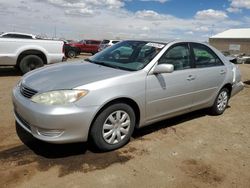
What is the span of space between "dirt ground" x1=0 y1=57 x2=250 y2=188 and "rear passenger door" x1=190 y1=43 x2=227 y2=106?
0.62m

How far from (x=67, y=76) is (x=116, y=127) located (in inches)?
38.0

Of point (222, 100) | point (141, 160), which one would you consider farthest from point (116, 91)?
point (222, 100)

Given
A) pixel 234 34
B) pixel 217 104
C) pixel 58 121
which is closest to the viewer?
pixel 58 121

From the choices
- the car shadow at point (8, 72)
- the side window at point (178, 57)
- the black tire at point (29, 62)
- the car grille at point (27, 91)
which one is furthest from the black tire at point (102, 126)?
the car shadow at point (8, 72)

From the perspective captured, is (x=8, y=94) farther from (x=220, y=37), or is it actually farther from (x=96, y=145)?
(x=220, y=37)

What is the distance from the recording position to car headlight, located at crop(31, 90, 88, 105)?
3.69 m

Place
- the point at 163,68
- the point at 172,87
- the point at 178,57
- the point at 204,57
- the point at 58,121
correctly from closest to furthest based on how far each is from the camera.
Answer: the point at 58,121, the point at 163,68, the point at 172,87, the point at 178,57, the point at 204,57

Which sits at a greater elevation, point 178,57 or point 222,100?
point 178,57

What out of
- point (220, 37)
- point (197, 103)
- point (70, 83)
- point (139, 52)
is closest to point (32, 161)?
point (70, 83)

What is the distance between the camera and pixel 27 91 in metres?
4.02

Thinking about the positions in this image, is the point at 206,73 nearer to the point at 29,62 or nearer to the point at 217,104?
the point at 217,104

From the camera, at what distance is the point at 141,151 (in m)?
4.32

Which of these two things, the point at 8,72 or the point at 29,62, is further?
the point at 8,72

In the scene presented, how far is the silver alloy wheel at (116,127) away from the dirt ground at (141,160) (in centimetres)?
20
